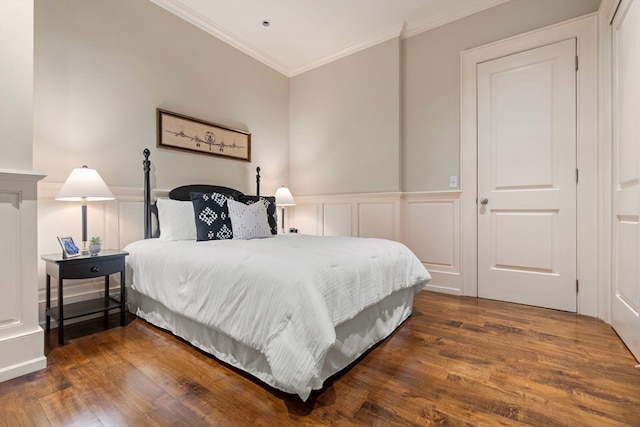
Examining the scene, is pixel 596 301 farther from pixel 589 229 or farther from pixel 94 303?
pixel 94 303

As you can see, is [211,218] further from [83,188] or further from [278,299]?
[278,299]

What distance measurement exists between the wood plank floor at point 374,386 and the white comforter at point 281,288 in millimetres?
234

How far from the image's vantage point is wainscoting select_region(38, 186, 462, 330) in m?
2.24

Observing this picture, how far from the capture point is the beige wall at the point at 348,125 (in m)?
3.43

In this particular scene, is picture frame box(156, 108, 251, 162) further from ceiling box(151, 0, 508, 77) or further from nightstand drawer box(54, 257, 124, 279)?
nightstand drawer box(54, 257, 124, 279)

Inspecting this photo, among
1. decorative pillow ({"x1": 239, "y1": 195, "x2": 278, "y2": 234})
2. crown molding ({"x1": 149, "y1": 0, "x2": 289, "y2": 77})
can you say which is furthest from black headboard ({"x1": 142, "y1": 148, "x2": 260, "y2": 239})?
crown molding ({"x1": 149, "y1": 0, "x2": 289, "y2": 77})

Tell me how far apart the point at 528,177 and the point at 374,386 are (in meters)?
2.37

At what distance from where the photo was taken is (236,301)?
4.95 ft

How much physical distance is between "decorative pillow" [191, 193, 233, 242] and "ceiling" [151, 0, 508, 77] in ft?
6.25

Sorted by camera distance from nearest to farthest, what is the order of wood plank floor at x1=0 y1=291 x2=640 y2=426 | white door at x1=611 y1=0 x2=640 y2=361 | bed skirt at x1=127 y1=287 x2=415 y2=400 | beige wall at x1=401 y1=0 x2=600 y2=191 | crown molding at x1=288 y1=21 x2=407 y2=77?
wood plank floor at x1=0 y1=291 x2=640 y2=426, bed skirt at x1=127 y1=287 x2=415 y2=400, white door at x1=611 y1=0 x2=640 y2=361, beige wall at x1=401 y1=0 x2=600 y2=191, crown molding at x1=288 y1=21 x2=407 y2=77

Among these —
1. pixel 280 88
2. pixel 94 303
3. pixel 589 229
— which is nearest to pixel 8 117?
pixel 94 303

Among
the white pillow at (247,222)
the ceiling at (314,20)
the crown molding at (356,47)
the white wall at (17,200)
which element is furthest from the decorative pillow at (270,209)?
the crown molding at (356,47)

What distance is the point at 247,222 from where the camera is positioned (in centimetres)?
259

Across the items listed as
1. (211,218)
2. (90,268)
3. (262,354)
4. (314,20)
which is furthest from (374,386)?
(314,20)
